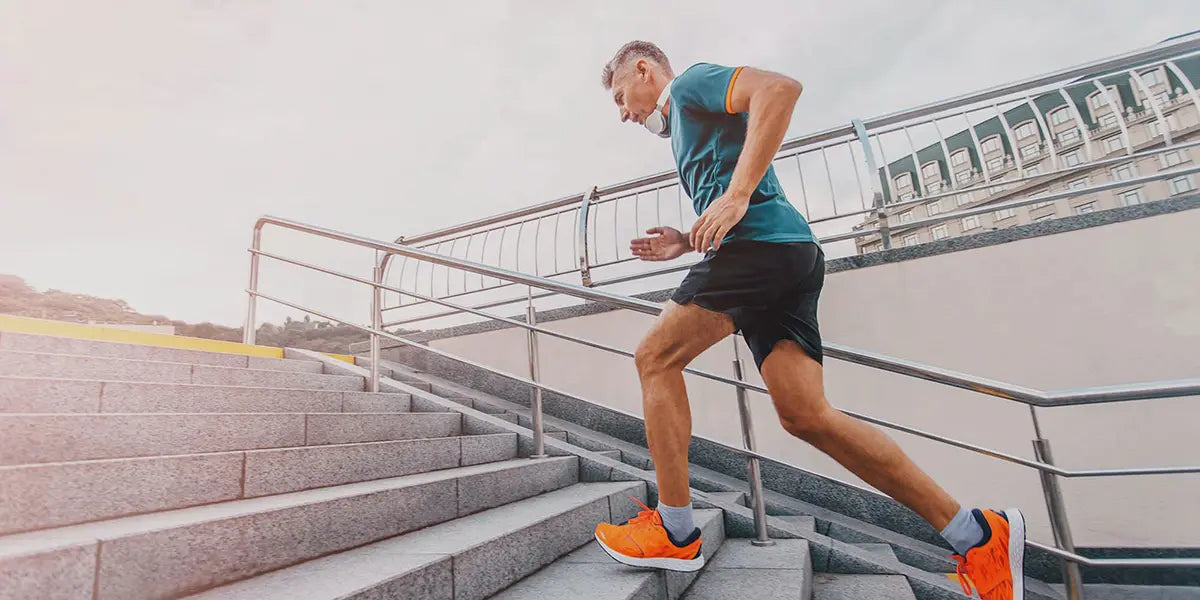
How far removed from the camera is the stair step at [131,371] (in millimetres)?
2000

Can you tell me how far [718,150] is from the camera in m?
1.49

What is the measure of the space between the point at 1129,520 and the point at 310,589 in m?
3.52

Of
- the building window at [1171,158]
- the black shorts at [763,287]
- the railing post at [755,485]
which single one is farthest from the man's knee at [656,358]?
the building window at [1171,158]

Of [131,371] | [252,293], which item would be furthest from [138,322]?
[131,371]

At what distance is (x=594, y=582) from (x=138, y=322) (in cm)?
622

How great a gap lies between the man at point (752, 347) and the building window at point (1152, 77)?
3.11 meters

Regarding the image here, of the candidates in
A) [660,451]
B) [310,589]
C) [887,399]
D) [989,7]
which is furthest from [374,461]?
[989,7]

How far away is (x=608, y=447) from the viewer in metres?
3.24

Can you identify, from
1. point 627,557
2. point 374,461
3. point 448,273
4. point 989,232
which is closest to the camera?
point 627,557

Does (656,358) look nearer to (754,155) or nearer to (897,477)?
(754,155)

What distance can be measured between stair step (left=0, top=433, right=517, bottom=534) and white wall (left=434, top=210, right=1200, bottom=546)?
2.42 metres

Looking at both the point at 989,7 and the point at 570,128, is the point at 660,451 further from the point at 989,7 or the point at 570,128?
the point at 989,7

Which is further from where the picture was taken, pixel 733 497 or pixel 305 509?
pixel 733 497

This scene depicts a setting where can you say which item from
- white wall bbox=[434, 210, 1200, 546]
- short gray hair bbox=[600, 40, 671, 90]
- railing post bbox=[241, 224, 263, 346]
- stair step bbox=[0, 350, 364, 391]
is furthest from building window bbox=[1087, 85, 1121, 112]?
railing post bbox=[241, 224, 263, 346]
